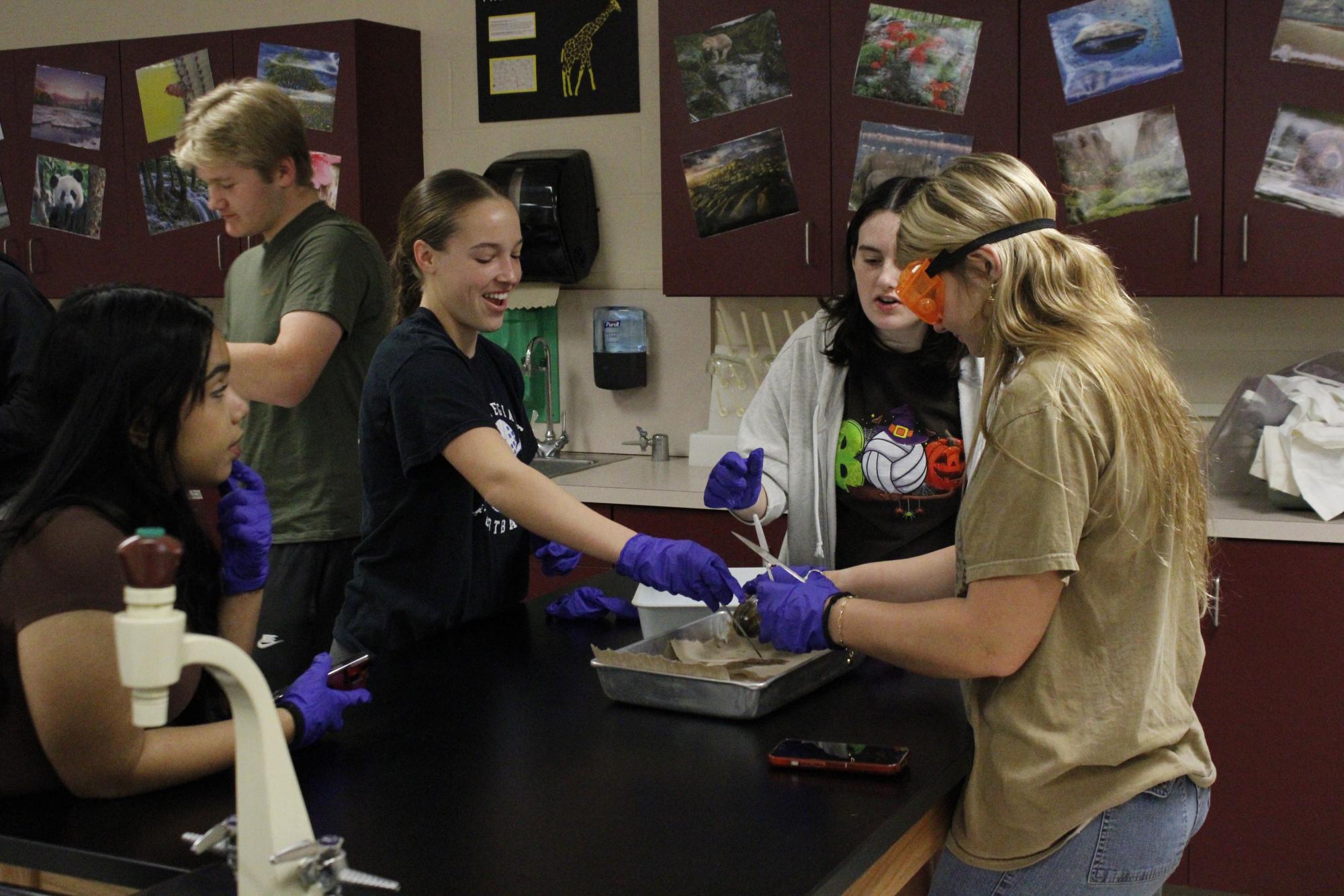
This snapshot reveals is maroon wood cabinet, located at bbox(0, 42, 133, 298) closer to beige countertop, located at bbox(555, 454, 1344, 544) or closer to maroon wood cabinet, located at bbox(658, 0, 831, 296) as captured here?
beige countertop, located at bbox(555, 454, 1344, 544)

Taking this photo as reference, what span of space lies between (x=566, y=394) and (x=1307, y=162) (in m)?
2.20

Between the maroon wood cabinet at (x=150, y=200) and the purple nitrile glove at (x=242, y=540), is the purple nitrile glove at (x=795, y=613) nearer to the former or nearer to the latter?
the purple nitrile glove at (x=242, y=540)

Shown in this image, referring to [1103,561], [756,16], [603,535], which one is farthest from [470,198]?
[756,16]

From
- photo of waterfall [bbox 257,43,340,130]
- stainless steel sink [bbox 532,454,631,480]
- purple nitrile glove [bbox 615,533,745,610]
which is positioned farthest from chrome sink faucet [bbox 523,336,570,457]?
purple nitrile glove [bbox 615,533,745,610]

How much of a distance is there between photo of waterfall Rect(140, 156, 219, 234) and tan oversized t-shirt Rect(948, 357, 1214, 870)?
3341 mm

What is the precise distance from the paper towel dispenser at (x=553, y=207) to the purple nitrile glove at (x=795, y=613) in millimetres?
2448

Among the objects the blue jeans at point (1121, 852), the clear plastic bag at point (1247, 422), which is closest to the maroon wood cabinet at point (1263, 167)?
the clear plastic bag at point (1247, 422)

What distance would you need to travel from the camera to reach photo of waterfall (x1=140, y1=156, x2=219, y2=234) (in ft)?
13.5

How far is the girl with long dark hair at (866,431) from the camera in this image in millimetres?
2109

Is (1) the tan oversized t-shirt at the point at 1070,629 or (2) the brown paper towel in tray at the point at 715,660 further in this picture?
(2) the brown paper towel in tray at the point at 715,660

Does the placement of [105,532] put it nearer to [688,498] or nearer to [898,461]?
[898,461]

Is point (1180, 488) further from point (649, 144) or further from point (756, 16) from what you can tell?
point (649, 144)

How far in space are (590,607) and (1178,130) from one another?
1918 mm

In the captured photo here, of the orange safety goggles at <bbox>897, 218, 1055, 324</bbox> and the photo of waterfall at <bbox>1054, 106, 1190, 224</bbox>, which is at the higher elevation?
the photo of waterfall at <bbox>1054, 106, 1190, 224</bbox>
